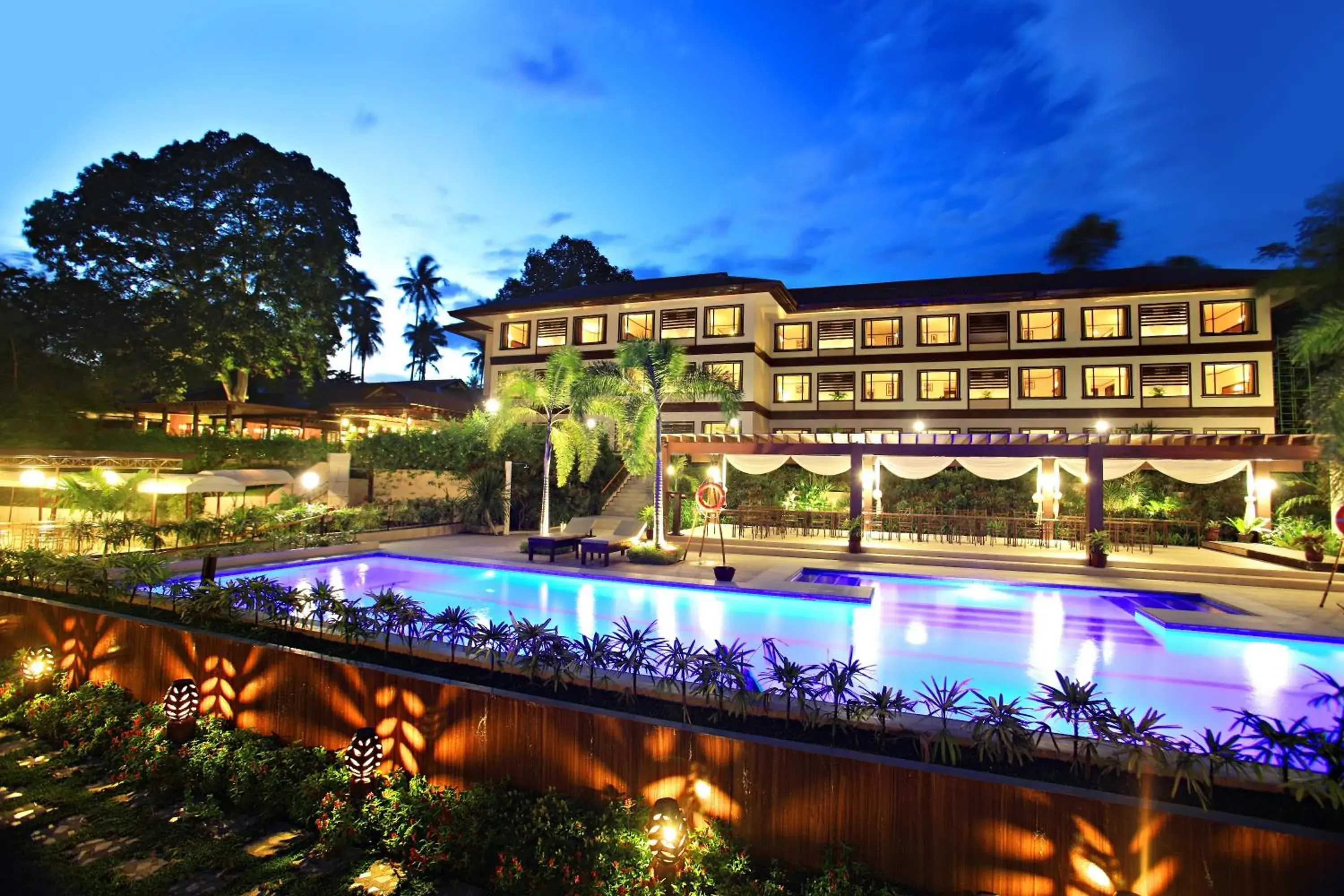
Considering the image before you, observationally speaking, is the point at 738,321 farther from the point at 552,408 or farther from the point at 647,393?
the point at 647,393

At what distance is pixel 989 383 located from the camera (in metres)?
23.8

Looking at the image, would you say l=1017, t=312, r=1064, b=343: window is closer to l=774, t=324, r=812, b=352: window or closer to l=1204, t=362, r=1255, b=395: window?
l=1204, t=362, r=1255, b=395: window

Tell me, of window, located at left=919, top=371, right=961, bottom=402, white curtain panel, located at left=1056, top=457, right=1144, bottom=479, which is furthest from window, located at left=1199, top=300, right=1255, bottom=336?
white curtain panel, located at left=1056, top=457, right=1144, bottom=479

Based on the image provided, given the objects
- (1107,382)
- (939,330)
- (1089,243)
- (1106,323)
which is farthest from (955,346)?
(1089,243)

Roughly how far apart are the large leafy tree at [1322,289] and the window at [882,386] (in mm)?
13290

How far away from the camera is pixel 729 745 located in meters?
3.68

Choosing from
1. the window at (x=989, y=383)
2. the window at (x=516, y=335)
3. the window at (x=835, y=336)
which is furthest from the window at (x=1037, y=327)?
the window at (x=516, y=335)

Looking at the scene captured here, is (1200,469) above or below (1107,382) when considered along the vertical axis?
below

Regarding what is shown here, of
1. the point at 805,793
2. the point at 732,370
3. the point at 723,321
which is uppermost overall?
the point at 723,321

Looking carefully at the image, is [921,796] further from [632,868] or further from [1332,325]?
[1332,325]

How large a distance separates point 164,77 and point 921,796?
111 ft

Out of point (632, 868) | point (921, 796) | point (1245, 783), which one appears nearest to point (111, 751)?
point (632, 868)

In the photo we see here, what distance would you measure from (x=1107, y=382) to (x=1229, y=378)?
11.8 ft

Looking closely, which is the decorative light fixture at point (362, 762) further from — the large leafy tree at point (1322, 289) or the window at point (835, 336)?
the window at point (835, 336)
